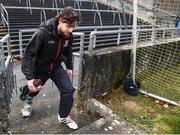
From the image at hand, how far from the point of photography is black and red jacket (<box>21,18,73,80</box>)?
10.4 feet

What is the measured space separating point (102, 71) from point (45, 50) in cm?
136

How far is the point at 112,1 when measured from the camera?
651 inches

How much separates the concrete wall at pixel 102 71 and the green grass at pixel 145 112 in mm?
202

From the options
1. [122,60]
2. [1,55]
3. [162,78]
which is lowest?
[162,78]

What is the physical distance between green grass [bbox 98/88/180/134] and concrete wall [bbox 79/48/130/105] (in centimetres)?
20

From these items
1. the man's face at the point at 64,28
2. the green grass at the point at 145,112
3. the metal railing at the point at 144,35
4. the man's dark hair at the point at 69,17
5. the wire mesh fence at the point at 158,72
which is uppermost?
the man's dark hair at the point at 69,17

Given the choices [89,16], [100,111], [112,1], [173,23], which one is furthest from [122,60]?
[112,1]

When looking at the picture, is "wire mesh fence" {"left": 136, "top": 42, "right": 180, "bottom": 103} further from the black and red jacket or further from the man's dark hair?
the man's dark hair

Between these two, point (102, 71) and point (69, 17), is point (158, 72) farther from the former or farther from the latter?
point (69, 17)

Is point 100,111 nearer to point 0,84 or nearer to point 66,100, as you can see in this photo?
point 66,100

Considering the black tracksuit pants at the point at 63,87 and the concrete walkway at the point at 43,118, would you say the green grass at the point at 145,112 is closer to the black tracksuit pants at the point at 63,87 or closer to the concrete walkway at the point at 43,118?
the concrete walkway at the point at 43,118

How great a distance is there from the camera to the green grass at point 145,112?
3873 mm

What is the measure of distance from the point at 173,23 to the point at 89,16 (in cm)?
454

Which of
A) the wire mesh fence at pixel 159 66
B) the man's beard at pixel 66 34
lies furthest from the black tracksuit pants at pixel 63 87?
the wire mesh fence at pixel 159 66
